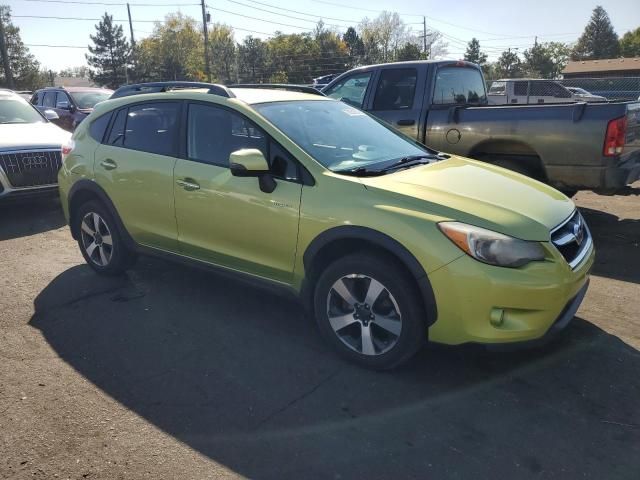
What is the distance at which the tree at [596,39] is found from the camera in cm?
8238

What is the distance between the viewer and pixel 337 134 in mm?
4043

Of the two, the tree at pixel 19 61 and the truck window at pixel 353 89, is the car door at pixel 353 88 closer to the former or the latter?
the truck window at pixel 353 89

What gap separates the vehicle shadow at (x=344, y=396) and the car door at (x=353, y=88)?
3.86 m

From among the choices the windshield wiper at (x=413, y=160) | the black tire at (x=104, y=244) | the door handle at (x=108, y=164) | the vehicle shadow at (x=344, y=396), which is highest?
the windshield wiper at (x=413, y=160)

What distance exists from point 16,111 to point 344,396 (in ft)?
26.6

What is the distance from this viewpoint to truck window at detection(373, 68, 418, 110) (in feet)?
22.3

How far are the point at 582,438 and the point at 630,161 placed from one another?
3914mm

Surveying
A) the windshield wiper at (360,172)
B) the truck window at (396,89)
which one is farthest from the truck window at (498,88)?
the windshield wiper at (360,172)

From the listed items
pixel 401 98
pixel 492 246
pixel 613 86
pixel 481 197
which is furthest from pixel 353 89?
pixel 613 86

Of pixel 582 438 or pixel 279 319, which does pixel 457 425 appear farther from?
pixel 279 319

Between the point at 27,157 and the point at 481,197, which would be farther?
the point at 27,157

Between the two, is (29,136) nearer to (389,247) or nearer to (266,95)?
(266,95)

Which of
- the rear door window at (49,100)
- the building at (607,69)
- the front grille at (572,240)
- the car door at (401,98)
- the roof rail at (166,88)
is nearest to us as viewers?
the front grille at (572,240)

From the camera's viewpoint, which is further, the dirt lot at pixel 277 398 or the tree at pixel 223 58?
the tree at pixel 223 58
